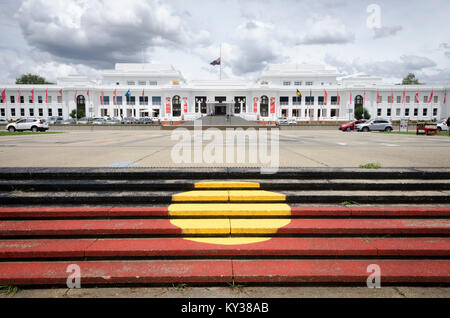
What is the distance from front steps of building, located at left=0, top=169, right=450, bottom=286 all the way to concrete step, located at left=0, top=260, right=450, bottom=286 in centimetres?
1

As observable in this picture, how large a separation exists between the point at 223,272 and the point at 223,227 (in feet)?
2.30

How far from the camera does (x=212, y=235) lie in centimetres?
353

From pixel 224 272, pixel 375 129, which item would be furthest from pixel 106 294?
Result: pixel 375 129

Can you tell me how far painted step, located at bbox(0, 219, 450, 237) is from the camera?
3.47 metres

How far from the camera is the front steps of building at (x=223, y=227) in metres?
2.92

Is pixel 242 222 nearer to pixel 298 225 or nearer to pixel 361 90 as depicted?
pixel 298 225

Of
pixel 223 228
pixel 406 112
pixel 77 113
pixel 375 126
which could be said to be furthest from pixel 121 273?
pixel 406 112

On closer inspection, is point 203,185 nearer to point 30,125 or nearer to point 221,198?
point 221,198

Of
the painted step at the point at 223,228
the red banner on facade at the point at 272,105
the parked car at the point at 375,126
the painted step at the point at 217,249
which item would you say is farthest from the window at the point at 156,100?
the painted step at the point at 217,249

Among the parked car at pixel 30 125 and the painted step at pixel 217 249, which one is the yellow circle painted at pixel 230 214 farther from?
the parked car at pixel 30 125

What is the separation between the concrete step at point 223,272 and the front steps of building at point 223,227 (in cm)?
1

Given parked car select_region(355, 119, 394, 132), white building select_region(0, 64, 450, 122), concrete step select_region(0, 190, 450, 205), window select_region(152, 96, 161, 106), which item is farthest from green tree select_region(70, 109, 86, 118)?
concrete step select_region(0, 190, 450, 205)

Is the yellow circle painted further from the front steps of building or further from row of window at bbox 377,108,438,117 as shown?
row of window at bbox 377,108,438,117

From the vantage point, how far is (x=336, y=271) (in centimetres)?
292
